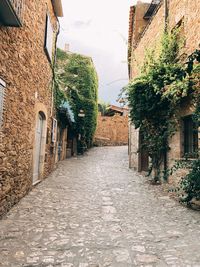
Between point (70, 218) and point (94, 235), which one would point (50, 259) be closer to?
point (94, 235)

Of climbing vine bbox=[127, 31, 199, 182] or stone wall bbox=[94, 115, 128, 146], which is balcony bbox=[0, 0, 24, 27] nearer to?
climbing vine bbox=[127, 31, 199, 182]

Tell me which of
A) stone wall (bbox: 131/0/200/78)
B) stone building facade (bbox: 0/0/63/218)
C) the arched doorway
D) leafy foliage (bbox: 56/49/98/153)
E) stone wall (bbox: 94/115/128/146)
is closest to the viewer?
stone building facade (bbox: 0/0/63/218)

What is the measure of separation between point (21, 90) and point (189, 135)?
4.44 m

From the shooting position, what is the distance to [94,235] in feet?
11.1

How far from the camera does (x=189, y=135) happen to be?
6.40m

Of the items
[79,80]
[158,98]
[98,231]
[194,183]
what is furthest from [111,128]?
[98,231]

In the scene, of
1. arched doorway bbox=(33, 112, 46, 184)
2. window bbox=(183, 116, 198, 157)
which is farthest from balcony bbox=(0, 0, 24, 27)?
window bbox=(183, 116, 198, 157)

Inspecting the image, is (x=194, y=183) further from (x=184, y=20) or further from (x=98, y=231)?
(x=184, y=20)

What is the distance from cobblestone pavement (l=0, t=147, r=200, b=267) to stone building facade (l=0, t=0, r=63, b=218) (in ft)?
2.16

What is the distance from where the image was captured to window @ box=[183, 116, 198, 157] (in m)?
6.19

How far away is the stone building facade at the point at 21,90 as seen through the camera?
3764 millimetres

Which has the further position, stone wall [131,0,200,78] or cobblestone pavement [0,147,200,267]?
stone wall [131,0,200,78]

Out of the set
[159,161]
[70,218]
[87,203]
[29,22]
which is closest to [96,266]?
[70,218]

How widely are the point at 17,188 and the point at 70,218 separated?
4.66ft
